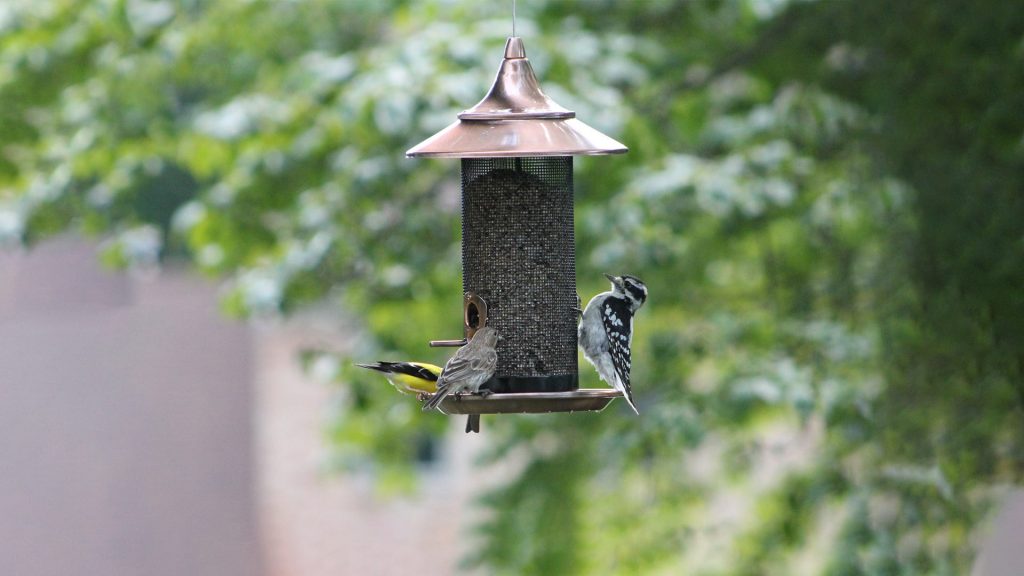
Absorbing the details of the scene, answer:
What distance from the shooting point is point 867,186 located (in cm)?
841

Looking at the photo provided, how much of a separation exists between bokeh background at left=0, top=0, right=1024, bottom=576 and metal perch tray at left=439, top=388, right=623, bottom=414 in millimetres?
2747

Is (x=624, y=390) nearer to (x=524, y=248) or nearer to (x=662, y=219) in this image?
(x=524, y=248)

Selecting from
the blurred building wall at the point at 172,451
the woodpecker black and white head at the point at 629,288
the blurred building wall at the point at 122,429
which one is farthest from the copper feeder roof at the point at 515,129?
the blurred building wall at the point at 122,429

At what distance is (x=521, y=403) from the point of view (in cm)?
Result: 478

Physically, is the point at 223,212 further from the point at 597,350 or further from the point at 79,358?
the point at 79,358

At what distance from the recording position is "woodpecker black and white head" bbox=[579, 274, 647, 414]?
5254 millimetres

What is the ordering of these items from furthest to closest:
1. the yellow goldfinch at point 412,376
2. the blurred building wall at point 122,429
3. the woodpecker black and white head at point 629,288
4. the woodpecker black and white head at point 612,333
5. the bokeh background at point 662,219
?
the blurred building wall at point 122,429, the bokeh background at point 662,219, the woodpecker black and white head at point 629,288, the woodpecker black and white head at point 612,333, the yellow goldfinch at point 412,376

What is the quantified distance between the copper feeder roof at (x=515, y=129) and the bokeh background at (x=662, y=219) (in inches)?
100

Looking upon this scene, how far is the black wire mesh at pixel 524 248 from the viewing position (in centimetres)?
538

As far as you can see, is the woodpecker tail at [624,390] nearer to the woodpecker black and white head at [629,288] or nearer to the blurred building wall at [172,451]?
the woodpecker black and white head at [629,288]

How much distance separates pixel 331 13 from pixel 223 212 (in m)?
1.56

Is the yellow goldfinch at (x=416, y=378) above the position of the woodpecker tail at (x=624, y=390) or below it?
above

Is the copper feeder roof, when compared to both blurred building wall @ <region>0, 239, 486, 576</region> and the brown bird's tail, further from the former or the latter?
blurred building wall @ <region>0, 239, 486, 576</region>

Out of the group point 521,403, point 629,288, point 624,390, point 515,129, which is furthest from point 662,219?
point 515,129
